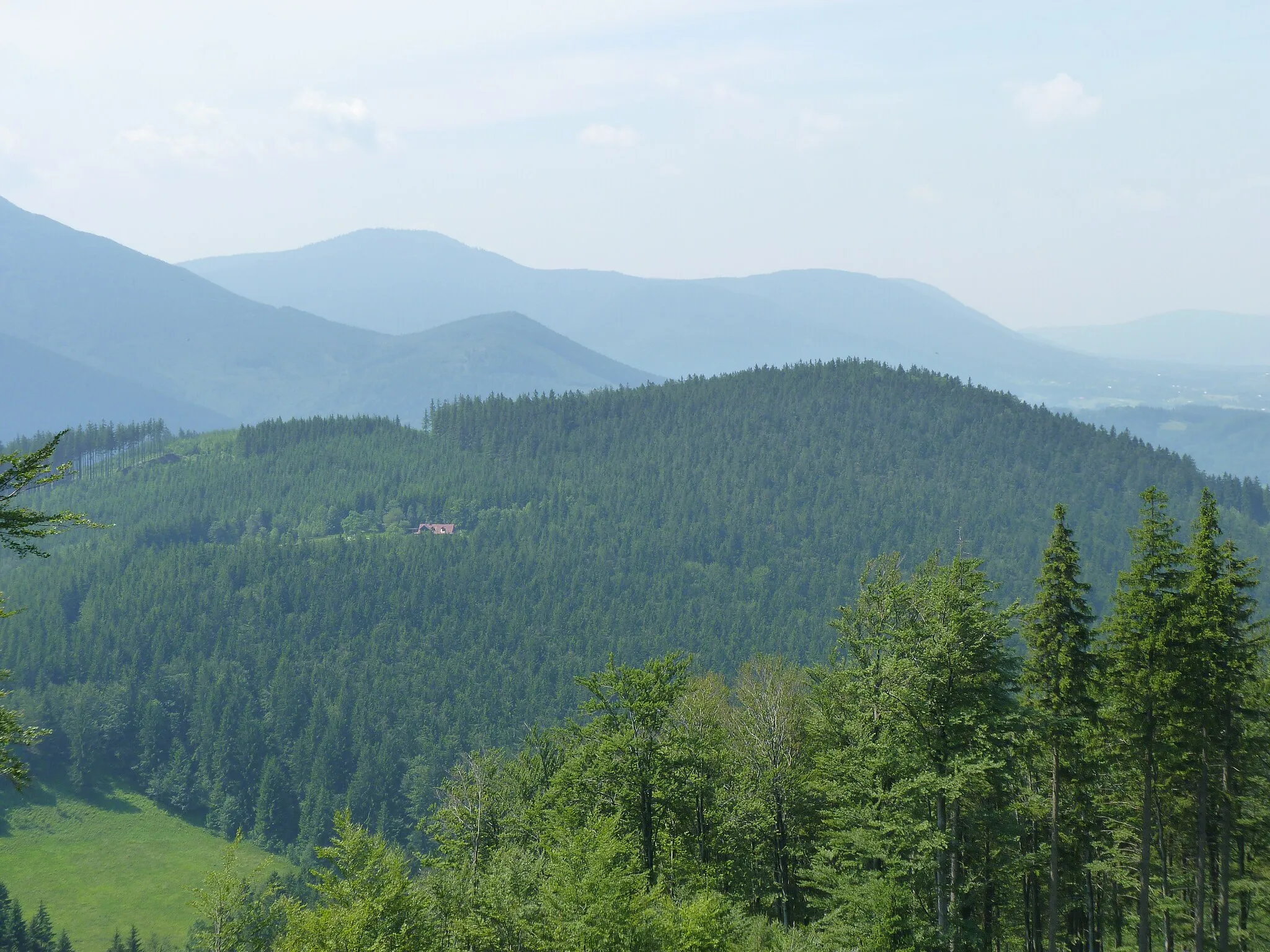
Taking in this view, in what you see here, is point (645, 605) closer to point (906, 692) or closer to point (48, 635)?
point (48, 635)

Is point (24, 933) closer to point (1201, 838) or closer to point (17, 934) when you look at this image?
point (17, 934)

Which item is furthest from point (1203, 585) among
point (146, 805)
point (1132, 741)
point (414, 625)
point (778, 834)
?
point (414, 625)

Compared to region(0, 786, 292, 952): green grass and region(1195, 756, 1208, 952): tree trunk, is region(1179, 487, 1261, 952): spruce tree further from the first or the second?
region(0, 786, 292, 952): green grass

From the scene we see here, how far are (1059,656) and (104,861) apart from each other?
118 m

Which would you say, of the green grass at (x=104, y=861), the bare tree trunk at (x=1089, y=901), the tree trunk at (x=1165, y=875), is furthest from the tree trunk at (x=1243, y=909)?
the green grass at (x=104, y=861)

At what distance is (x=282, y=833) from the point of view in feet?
443

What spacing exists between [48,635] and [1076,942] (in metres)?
163

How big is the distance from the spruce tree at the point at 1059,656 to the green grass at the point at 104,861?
8943cm

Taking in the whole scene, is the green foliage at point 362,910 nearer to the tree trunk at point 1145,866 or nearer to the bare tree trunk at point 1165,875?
the tree trunk at point 1145,866

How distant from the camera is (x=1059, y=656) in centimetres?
3466

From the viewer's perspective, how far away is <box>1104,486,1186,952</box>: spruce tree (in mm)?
33312

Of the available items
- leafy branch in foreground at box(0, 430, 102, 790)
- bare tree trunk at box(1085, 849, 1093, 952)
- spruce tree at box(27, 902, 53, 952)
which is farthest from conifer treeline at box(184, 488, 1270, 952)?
spruce tree at box(27, 902, 53, 952)

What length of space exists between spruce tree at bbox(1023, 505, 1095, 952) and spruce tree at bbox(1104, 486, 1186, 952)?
3.06ft

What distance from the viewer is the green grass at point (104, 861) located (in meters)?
103
